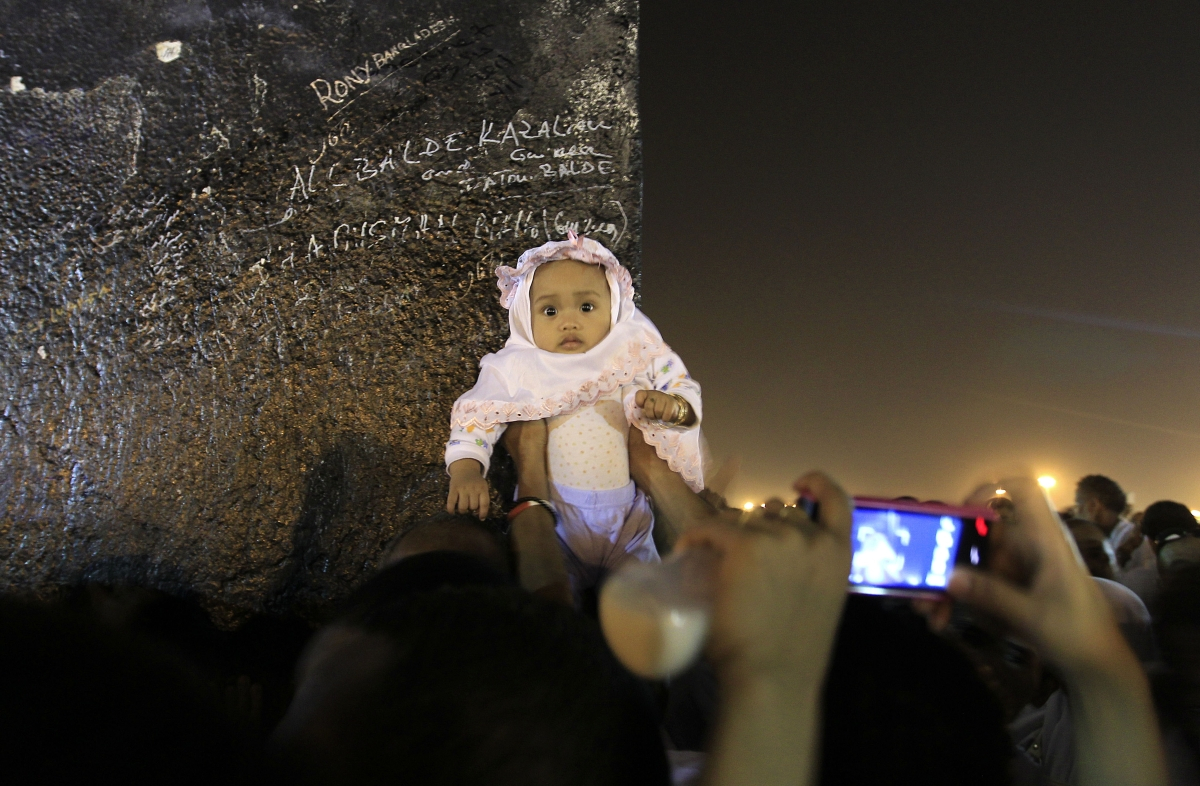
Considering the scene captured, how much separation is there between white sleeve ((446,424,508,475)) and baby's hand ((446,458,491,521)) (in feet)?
0.12

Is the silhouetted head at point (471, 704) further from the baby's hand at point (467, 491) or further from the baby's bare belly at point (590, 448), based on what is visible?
the baby's bare belly at point (590, 448)

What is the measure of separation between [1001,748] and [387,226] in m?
1.84

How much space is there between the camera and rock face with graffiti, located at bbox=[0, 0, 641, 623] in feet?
6.16

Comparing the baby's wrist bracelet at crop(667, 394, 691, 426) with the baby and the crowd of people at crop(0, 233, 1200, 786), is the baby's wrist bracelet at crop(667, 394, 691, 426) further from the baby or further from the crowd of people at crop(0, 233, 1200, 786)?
the crowd of people at crop(0, 233, 1200, 786)

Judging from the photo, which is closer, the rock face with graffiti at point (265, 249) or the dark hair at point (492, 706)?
the dark hair at point (492, 706)

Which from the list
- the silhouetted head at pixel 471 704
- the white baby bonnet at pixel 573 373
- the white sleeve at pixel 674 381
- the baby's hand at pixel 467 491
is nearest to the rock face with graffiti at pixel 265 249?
the white baby bonnet at pixel 573 373

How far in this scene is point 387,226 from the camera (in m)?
1.98

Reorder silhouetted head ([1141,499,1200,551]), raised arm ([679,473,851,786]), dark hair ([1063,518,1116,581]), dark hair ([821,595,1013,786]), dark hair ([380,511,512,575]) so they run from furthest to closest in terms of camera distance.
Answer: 1. silhouetted head ([1141,499,1200,551])
2. dark hair ([1063,518,1116,581])
3. dark hair ([380,511,512,575])
4. dark hair ([821,595,1013,786])
5. raised arm ([679,473,851,786])

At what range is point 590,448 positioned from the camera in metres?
1.67

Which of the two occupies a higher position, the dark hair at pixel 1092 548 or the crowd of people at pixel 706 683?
the crowd of people at pixel 706 683

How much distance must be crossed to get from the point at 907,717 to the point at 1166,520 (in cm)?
280

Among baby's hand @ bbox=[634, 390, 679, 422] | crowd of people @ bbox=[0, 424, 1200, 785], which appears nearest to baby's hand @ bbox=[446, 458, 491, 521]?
baby's hand @ bbox=[634, 390, 679, 422]

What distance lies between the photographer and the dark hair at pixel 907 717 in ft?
2.18

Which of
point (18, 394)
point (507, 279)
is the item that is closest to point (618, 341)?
point (507, 279)
